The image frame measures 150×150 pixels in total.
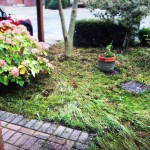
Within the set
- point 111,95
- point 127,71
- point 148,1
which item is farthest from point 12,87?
point 148,1

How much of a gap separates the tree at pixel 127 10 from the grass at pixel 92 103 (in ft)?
4.43

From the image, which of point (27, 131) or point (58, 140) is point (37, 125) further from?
point (58, 140)

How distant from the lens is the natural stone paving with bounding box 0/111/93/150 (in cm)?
269

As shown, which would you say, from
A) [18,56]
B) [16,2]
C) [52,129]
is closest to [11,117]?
[52,129]

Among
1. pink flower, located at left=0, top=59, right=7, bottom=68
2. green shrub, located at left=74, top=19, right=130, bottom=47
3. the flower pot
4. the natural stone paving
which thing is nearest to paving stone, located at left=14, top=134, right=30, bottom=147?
the natural stone paving

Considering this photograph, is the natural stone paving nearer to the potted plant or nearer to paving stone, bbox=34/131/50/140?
paving stone, bbox=34/131/50/140

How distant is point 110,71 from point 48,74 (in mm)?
1311

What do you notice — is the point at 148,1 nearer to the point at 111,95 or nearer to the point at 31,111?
the point at 111,95

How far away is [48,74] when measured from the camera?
4676 mm

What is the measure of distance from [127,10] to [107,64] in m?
1.87

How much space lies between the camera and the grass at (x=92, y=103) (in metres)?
2.93

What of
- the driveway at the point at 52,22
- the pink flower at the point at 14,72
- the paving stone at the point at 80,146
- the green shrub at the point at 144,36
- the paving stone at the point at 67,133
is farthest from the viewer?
the driveway at the point at 52,22

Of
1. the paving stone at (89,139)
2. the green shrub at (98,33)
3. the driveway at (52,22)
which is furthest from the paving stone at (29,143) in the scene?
the driveway at (52,22)

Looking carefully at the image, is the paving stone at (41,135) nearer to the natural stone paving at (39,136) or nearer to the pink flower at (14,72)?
the natural stone paving at (39,136)
